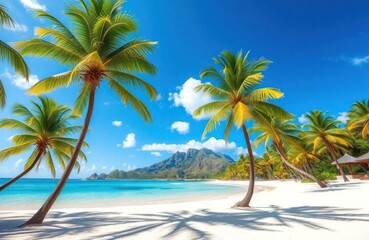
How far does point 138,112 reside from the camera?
32.1 feet

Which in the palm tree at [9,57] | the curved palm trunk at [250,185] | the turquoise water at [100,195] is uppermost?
the palm tree at [9,57]

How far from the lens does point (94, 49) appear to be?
845 centimetres

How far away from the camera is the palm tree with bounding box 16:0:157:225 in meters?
8.10

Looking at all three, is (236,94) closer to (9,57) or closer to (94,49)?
(94,49)

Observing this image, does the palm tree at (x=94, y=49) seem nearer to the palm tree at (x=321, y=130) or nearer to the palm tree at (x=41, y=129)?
the palm tree at (x=41, y=129)

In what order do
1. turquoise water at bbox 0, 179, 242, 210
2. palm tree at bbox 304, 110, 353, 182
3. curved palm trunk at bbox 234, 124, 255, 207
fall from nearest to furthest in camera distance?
curved palm trunk at bbox 234, 124, 255, 207, turquoise water at bbox 0, 179, 242, 210, palm tree at bbox 304, 110, 353, 182

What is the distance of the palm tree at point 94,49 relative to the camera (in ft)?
26.6

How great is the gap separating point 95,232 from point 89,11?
25.1ft

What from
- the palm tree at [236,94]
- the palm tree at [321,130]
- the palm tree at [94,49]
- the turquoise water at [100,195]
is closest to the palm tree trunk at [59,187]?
the palm tree at [94,49]

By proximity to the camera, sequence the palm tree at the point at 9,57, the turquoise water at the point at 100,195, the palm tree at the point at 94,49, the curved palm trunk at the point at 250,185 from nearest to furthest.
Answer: the palm tree at the point at 9,57, the palm tree at the point at 94,49, the curved palm trunk at the point at 250,185, the turquoise water at the point at 100,195

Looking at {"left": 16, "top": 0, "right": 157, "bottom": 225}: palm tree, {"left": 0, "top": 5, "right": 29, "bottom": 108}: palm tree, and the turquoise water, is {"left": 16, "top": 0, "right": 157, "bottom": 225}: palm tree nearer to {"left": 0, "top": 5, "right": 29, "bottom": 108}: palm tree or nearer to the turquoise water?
{"left": 0, "top": 5, "right": 29, "bottom": 108}: palm tree

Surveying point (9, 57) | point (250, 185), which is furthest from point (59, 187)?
point (250, 185)

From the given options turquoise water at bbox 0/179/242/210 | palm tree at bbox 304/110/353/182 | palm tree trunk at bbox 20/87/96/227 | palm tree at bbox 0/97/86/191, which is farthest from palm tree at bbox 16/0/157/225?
palm tree at bbox 304/110/353/182

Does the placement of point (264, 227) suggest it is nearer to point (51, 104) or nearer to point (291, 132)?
point (51, 104)
